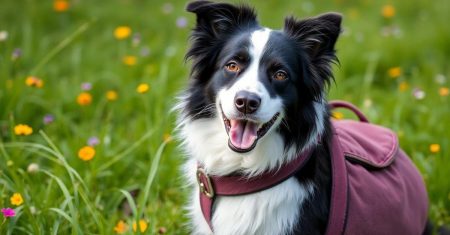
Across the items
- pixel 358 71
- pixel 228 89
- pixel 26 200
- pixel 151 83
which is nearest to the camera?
pixel 228 89

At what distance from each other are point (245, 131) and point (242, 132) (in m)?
0.02

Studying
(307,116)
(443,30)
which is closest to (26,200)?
(307,116)

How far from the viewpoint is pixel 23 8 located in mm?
6008

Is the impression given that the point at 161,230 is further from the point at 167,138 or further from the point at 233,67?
the point at 233,67

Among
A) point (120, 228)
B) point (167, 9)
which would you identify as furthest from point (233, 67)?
point (167, 9)

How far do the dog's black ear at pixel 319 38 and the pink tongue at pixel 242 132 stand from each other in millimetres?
427

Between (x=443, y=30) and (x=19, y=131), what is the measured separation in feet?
15.6

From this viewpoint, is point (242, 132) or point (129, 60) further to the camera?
point (129, 60)

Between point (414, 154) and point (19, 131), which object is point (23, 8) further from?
point (414, 154)

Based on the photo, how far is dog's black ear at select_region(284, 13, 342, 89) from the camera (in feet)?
8.47

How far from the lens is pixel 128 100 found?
180 inches

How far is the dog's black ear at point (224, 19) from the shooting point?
272 centimetres

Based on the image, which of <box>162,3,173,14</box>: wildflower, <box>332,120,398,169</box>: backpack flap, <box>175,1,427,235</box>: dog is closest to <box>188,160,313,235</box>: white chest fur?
<box>175,1,427,235</box>: dog

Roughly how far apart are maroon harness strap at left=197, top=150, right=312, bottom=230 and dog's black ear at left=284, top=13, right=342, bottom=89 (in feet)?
1.38
